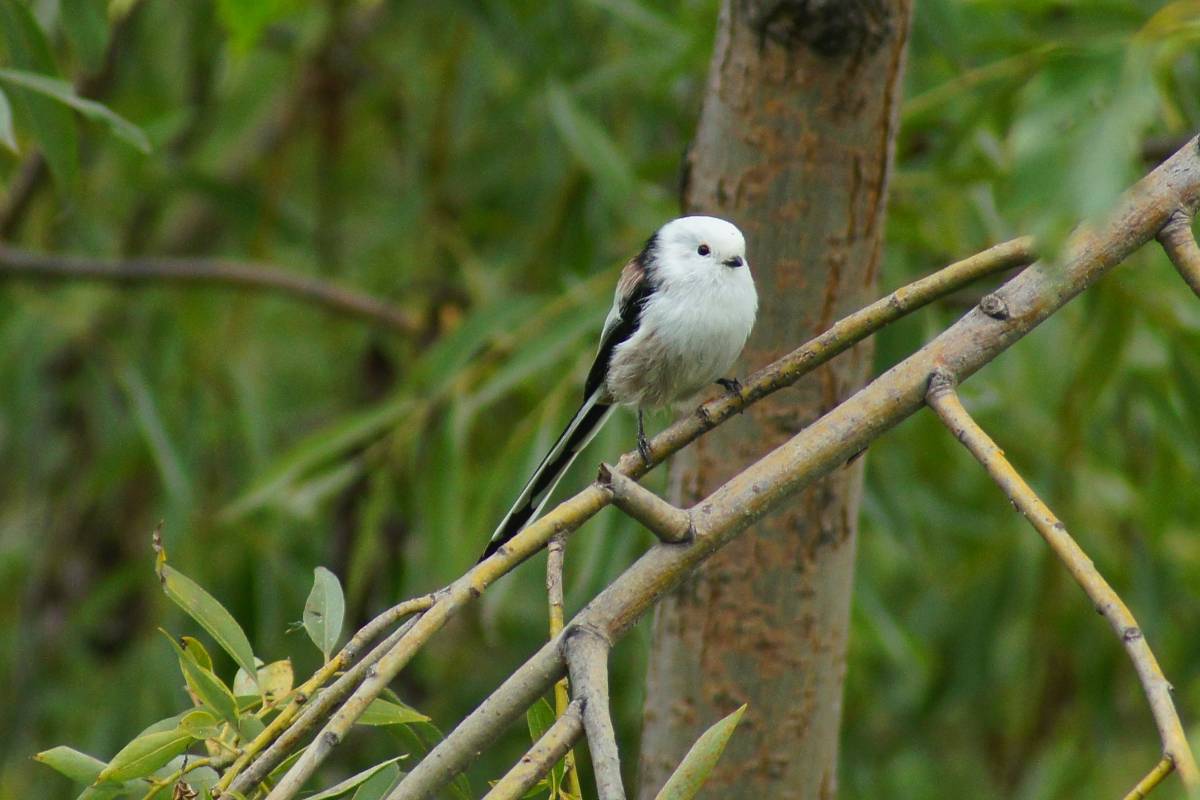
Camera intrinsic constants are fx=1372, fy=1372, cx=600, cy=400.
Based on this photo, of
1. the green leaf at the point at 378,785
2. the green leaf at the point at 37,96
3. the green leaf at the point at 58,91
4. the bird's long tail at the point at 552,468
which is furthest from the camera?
the bird's long tail at the point at 552,468

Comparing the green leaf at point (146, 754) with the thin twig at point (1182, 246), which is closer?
the green leaf at point (146, 754)

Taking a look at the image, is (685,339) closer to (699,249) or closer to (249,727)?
(699,249)

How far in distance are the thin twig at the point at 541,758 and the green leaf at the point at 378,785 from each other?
18 centimetres

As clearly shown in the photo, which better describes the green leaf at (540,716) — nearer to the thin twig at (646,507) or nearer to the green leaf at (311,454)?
the thin twig at (646,507)

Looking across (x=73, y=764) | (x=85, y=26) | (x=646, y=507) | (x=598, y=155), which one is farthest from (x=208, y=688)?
(x=598, y=155)

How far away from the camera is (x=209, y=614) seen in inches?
50.9

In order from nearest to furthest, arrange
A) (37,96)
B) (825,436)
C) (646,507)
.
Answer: (646,507) → (825,436) → (37,96)

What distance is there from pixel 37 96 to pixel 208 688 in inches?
41.0

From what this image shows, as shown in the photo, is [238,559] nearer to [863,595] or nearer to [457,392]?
[457,392]

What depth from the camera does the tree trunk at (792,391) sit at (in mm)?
1896

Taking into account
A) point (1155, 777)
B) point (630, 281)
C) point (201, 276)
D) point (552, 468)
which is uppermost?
point (201, 276)

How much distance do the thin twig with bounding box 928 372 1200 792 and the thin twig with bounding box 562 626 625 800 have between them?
0.40 meters

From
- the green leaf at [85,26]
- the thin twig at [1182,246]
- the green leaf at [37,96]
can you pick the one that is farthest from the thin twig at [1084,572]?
the green leaf at [85,26]

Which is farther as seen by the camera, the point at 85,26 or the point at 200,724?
the point at 85,26
